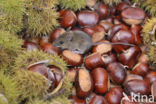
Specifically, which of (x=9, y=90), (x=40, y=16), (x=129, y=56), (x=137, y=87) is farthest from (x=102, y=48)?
(x=9, y=90)

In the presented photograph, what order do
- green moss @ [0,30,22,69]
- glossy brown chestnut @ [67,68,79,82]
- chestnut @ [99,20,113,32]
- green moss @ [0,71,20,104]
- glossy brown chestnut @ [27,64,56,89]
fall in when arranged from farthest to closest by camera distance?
1. chestnut @ [99,20,113,32]
2. glossy brown chestnut @ [67,68,79,82]
3. green moss @ [0,30,22,69]
4. glossy brown chestnut @ [27,64,56,89]
5. green moss @ [0,71,20,104]

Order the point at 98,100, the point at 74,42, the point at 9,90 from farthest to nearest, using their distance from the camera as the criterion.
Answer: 1. the point at 74,42
2. the point at 98,100
3. the point at 9,90

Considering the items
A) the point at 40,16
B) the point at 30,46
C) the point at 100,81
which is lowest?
the point at 100,81

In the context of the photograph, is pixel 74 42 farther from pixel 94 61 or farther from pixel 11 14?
pixel 11 14

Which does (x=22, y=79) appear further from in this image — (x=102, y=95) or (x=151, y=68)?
(x=151, y=68)

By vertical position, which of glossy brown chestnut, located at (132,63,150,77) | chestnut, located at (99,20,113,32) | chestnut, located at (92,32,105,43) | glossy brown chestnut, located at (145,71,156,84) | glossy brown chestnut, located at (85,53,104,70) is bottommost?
glossy brown chestnut, located at (145,71,156,84)

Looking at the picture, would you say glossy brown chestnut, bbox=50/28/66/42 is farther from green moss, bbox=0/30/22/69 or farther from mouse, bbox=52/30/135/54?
green moss, bbox=0/30/22/69

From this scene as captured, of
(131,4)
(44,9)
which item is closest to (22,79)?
(44,9)

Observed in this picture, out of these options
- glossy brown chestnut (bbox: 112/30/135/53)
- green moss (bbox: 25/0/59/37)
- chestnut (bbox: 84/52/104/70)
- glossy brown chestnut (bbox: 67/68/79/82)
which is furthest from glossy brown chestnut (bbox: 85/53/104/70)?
green moss (bbox: 25/0/59/37)
